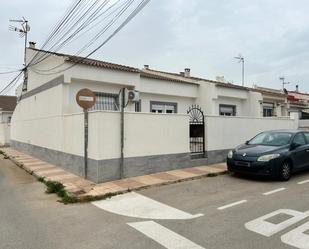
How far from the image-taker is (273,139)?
34.2 ft

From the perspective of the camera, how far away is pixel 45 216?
247 inches

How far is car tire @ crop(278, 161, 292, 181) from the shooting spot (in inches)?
364

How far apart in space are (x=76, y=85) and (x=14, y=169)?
4.48 metres

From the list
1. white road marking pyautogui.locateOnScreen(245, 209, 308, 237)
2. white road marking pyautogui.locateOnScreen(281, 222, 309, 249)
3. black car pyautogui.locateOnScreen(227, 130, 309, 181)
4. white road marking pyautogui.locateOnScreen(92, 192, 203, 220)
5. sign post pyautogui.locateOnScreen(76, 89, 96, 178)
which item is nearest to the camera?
white road marking pyautogui.locateOnScreen(281, 222, 309, 249)

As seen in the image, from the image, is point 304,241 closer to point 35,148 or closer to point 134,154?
point 134,154

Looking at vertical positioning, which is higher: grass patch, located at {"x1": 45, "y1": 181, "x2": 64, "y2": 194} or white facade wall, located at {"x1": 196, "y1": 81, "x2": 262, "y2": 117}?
white facade wall, located at {"x1": 196, "y1": 81, "x2": 262, "y2": 117}

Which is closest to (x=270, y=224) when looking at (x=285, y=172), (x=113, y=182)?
(x=285, y=172)

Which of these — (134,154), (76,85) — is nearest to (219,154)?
(134,154)

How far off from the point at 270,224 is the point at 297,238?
672mm

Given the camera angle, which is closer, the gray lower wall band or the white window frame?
the gray lower wall band

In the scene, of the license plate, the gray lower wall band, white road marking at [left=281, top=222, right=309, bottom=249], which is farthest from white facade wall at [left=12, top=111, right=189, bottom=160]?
white road marking at [left=281, top=222, right=309, bottom=249]

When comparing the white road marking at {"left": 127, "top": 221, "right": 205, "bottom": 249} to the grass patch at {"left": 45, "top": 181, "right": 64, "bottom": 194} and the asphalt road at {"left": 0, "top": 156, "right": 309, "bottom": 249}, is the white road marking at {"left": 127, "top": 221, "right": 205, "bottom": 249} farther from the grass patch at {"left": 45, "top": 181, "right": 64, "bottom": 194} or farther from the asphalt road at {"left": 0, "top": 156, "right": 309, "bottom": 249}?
the grass patch at {"left": 45, "top": 181, "right": 64, "bottom": 194}

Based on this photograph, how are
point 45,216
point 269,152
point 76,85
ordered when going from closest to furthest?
point 45,216 → point 269,152 → point 76,85

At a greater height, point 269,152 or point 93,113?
point 93,113
